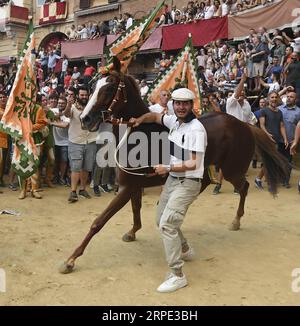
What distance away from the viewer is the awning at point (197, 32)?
46.2 feet

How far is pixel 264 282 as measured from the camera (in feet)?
12.4

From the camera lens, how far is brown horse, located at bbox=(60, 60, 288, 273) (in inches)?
162

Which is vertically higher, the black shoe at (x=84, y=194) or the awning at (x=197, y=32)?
the awning at (x=197, y=32)


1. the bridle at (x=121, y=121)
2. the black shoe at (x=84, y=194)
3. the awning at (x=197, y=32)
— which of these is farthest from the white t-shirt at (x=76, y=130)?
the awning at (x=197, y=32)

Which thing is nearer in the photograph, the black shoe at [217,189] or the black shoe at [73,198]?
the black shoe at [73,198]

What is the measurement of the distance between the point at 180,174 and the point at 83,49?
1715cm

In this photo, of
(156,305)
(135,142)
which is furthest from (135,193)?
(156,305)

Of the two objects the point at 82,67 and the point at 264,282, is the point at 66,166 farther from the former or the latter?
the point at 82,67

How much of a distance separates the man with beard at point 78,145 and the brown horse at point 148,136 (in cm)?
235

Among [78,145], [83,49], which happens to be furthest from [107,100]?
[83,49]

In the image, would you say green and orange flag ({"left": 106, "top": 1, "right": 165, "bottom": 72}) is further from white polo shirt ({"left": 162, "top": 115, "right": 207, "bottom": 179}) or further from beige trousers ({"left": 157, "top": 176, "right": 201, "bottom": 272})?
beige trousers ({"left": 157, "top": 176, "right": 201, "bottom": 272})

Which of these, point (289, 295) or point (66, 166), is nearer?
point (289, 295)

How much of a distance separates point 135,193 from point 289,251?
1.85 metres

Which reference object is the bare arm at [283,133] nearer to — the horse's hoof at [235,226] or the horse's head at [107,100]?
the horse's hoof at [235,226]
